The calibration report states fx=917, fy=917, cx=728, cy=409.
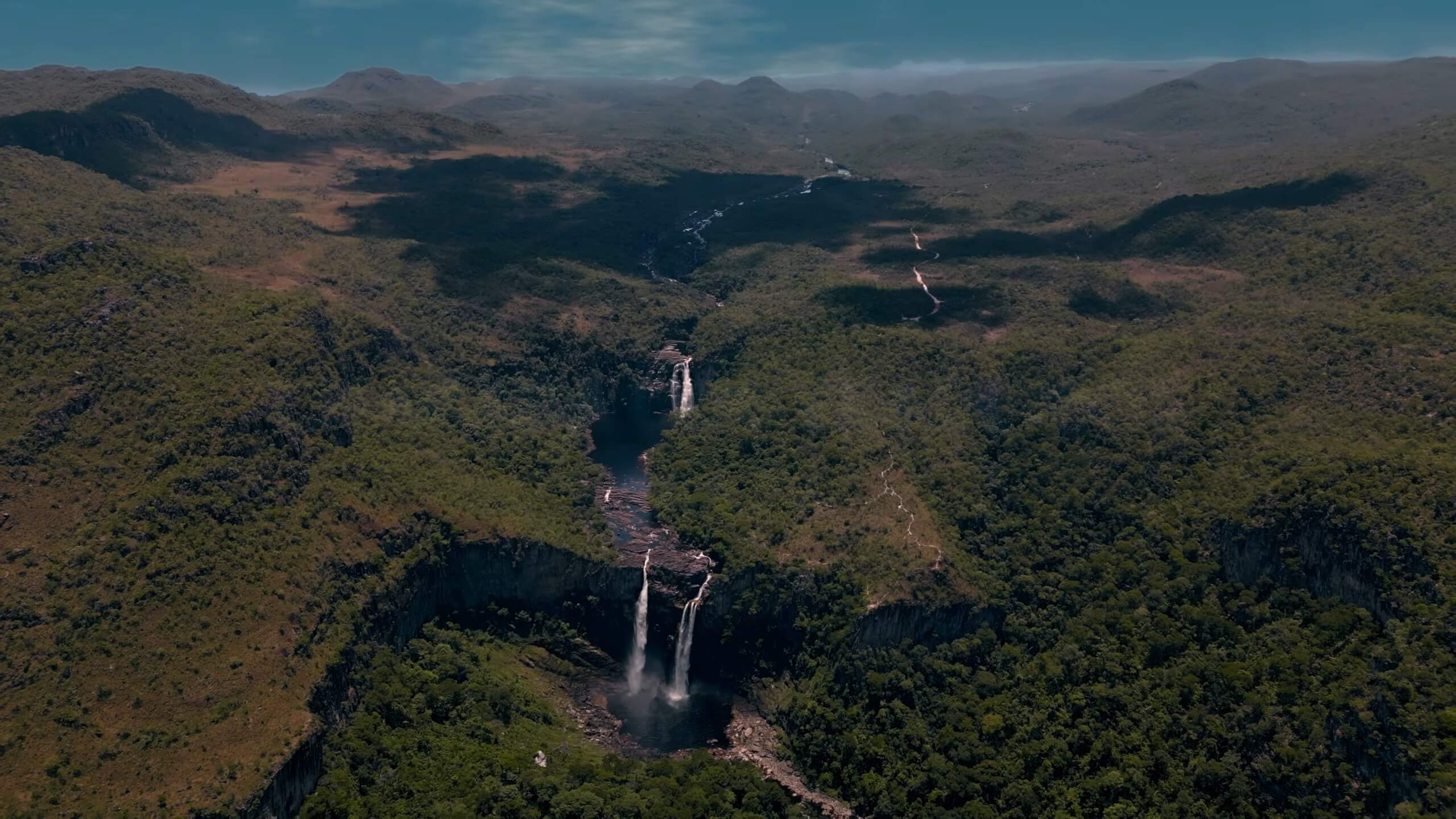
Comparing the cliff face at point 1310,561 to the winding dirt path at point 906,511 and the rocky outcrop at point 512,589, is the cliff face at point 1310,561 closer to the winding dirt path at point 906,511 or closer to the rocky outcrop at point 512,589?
the winding dirt path at point 906,511

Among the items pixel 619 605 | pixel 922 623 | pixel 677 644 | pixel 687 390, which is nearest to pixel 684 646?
pixel 677 644

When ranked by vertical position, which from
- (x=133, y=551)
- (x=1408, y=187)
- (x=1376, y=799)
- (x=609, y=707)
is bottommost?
(x=609, y=707)

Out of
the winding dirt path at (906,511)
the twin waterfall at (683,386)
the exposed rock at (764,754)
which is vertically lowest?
the exposed rock at (764,754)

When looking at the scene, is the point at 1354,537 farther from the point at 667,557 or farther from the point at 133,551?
the point at 133,551

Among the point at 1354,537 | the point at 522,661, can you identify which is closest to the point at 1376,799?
the point at 1354,537

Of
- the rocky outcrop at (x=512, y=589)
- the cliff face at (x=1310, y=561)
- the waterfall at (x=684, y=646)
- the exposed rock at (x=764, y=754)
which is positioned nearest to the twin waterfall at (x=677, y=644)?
the waterfall at (x=684, y=646)

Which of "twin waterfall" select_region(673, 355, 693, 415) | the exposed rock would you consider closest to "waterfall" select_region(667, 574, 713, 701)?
the exposed rock

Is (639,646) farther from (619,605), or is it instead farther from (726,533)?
(726,533)

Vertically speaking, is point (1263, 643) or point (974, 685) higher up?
point (1263, 643)
